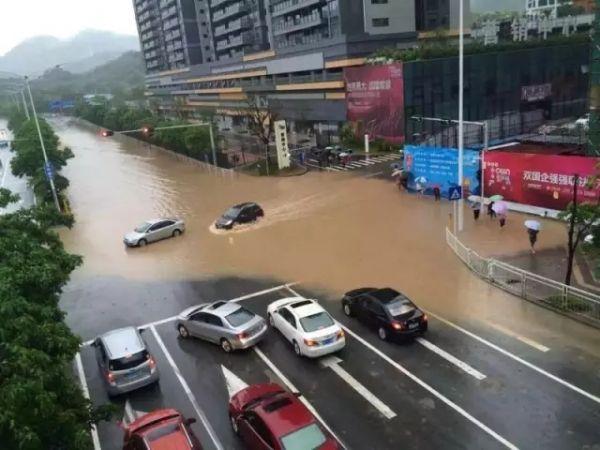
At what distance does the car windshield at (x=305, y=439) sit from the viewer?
397 inches

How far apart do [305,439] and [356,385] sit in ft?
12.0

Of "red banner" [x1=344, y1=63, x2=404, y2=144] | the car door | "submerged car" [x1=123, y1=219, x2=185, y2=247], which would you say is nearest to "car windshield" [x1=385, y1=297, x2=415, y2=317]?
the car door

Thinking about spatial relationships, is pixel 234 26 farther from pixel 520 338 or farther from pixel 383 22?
pixel 520 338

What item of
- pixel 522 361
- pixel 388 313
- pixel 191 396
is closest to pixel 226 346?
pixel 191 396

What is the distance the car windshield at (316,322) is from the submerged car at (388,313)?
165 centimetres

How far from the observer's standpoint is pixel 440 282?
19.7 m

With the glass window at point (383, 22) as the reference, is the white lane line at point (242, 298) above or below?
below

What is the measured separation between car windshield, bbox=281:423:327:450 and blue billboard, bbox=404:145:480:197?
2313 centimetres

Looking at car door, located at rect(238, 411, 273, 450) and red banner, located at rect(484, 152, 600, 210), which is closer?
car door, located at rect(238, 411, 273, 450)

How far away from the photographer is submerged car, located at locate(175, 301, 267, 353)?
51.1ft

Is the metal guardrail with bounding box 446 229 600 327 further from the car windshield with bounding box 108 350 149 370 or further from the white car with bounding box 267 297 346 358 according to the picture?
the car windshield with bounding box 108 350 149 370

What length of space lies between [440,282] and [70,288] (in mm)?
16015

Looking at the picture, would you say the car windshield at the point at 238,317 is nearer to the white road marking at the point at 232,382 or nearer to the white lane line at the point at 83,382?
the white road marking at the point at 232,382

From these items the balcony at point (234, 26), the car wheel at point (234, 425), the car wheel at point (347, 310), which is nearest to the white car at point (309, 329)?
the car wheel at point (347, 310)
